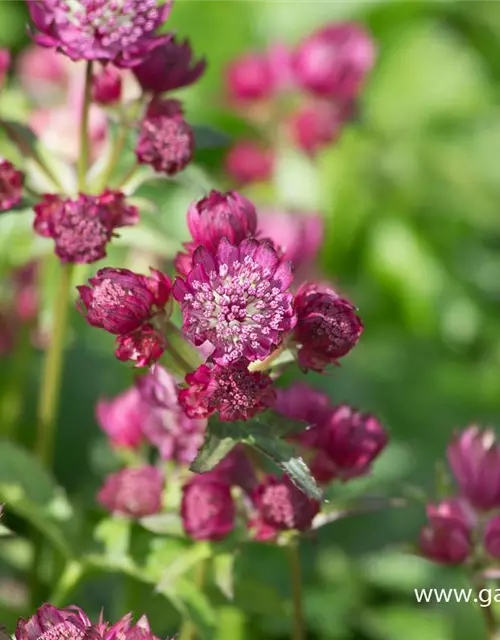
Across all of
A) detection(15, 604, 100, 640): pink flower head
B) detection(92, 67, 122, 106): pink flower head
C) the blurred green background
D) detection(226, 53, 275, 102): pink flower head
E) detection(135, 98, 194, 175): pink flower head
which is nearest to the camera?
detection(15, 604, 100, 640): pink flower head

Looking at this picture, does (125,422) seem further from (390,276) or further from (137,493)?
(390,276)

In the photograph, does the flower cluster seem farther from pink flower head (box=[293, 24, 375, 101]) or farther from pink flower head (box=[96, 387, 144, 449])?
pink flower head (box=[293, 24, 375, 101])

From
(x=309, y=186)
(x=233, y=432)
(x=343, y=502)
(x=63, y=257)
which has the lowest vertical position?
(x=343, y=502)

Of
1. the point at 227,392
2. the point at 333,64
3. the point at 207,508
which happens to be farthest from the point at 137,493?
the point at 333,64

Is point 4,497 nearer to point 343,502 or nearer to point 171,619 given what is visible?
point 171,619

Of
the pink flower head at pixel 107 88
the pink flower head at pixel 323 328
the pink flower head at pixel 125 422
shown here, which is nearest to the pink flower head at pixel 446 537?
the pink flower head at pixel 323 328

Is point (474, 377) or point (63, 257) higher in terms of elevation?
point (63, 257)

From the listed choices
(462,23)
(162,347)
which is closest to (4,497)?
(162,347)

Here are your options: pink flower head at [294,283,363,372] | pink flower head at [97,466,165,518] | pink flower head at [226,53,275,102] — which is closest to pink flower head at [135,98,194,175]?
pink flower head at [294,283,363,372]
